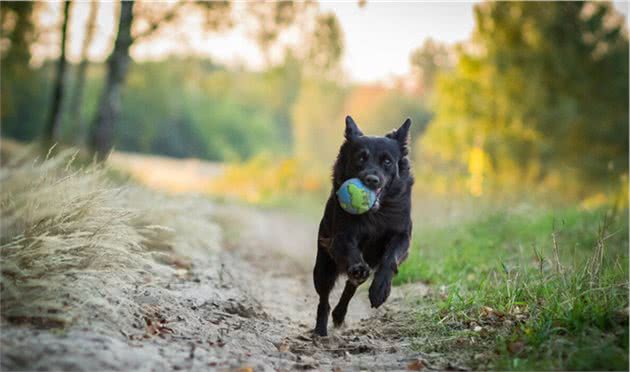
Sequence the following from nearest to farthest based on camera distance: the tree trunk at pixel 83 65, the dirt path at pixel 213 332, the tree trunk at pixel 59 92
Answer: the dirt path at pixel 213 332 < the tree trunk at pixel 59 92 < the tree trunk at pixel 83 65

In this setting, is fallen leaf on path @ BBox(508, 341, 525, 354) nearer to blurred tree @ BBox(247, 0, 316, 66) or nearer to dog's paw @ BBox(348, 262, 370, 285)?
dog's paw @ BBox(348, 262, 370, 285)

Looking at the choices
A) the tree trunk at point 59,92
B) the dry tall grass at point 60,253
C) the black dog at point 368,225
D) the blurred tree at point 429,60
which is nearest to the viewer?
the dry tall grass at point 60,253

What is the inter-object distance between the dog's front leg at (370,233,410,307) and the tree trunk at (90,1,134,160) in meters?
9.74

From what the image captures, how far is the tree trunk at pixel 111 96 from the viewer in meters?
13.4

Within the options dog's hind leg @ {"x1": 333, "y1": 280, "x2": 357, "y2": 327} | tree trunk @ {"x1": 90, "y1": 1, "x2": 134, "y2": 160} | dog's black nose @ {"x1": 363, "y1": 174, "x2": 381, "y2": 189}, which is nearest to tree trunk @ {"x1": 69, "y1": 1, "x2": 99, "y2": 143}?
tree trunk @ {"x1": 90, "y1": 1, "x2": 134, "y2": 160}

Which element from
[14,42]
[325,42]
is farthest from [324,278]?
[14,42]

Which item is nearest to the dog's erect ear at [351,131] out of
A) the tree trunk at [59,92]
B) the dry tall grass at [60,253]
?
the dry tall grass at [60,253]

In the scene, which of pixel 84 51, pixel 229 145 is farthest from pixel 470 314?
pixel 229 145

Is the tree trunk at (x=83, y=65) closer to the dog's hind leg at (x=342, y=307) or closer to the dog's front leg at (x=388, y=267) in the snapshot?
the dog's hind leg at (x=342, y=307)

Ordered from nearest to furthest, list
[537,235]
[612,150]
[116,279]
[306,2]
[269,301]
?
1. [116,279]
2. [269,301]
3. [537,235]
4. [306,2]
5. [612,150]

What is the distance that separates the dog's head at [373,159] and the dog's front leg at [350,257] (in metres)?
0.42

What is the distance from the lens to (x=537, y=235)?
9.06 m

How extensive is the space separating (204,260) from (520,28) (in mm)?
15078

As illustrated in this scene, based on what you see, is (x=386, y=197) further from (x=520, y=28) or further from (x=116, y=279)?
(x=520, y=28)
